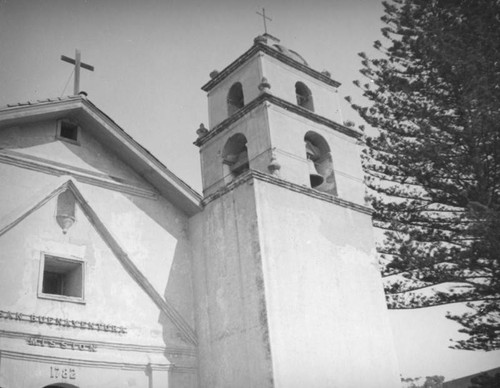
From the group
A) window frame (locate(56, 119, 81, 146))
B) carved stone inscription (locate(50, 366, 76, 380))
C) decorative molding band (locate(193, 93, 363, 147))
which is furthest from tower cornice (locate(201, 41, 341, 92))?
carved stone inscription (locate(50, 366, 76, 380))

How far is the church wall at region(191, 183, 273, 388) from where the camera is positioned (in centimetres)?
898

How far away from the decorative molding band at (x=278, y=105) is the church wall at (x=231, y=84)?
35cm

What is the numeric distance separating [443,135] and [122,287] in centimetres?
884

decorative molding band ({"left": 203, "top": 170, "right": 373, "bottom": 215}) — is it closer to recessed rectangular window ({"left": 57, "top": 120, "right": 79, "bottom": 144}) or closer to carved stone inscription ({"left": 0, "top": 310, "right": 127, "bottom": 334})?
recessed rectangular window ({"left": 57, "top": 120, "right": 79, "bottom": 144})

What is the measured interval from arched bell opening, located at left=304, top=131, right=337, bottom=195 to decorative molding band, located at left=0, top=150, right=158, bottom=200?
9.75 feet

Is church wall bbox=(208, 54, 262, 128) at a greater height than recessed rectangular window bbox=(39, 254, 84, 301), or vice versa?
church wall bbox=(208, 54, 262, 128)

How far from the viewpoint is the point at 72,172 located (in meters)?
10.0

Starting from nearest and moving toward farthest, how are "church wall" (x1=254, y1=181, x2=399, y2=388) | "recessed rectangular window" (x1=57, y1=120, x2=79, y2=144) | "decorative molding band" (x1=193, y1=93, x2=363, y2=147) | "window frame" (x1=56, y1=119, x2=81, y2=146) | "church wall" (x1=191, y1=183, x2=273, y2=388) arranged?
"church wall" (x1=191, y1=183, x2=273, y2=388), "church wall" (x1=254, y1=181, x2=399, y2=388), "window frame" (x1=56, y1=119, x2=81, y2=146), "recessed rectangular window" (x1=57, y1=120, x2=79, y2=144), "decorative molding band" (x1=193, y1=93, x2=363, y2=147)

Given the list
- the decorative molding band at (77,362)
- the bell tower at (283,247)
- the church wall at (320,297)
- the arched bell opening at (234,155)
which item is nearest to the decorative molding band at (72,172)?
the bell tower at (283,247)

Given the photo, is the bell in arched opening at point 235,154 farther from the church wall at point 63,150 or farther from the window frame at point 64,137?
the window frame at point 64,137

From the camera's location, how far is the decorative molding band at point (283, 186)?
10.0 m

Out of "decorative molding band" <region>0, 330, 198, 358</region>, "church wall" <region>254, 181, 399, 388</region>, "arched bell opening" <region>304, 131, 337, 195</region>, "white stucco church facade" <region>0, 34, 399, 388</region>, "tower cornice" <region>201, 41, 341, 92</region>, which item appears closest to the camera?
"decorative molding band" <region>0, 330, 198, 358</region>

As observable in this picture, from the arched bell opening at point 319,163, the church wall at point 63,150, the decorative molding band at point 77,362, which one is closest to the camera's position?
the decorative molding band at point 77,362

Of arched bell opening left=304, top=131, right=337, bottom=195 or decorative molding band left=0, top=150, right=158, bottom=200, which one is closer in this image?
decorative molding band left=0, top=150, right=158, bottom=200
